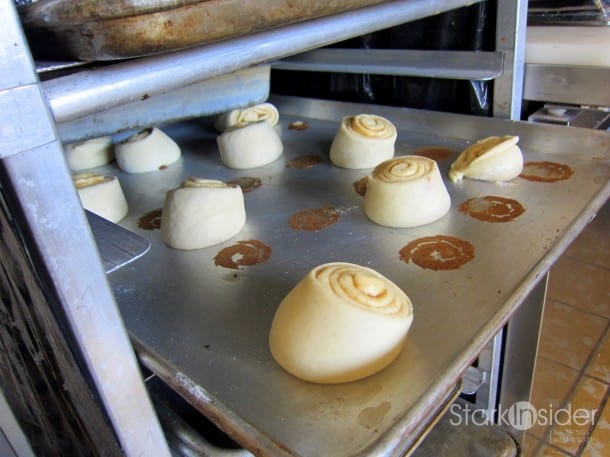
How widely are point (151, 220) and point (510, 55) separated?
1.03 metres

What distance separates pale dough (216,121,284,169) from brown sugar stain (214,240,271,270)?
0.43 meters

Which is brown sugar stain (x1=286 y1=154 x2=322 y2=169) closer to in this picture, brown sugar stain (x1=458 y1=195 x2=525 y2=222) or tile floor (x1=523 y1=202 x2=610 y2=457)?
brown sugar stain (x1=458 y1=195 x2=525 y2=222)

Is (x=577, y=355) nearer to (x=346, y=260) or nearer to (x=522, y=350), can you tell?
(x=522, y=350)

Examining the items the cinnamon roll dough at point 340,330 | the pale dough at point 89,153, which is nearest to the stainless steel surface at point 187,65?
the cinnamon roll dough at point 340,330

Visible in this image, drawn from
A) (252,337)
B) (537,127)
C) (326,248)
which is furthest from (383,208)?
(537,127)

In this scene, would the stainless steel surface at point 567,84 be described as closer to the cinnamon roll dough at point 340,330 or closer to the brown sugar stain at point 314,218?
the brown sugar stain at point 314,218

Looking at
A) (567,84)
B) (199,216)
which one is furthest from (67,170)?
(567,84)

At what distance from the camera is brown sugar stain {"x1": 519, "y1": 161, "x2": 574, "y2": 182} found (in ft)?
3.86

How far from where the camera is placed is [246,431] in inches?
24.7

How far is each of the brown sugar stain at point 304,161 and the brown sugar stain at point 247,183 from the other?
0.13 meters

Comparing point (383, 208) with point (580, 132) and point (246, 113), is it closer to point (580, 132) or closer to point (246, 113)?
point (580, 132)

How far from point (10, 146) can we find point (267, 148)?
3.65 ft

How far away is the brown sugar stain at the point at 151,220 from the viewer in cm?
122

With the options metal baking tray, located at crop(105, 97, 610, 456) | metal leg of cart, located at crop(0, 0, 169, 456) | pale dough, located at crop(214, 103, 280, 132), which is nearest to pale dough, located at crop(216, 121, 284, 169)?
metal baking tray, located at crop(105, 97, 610, 456)
